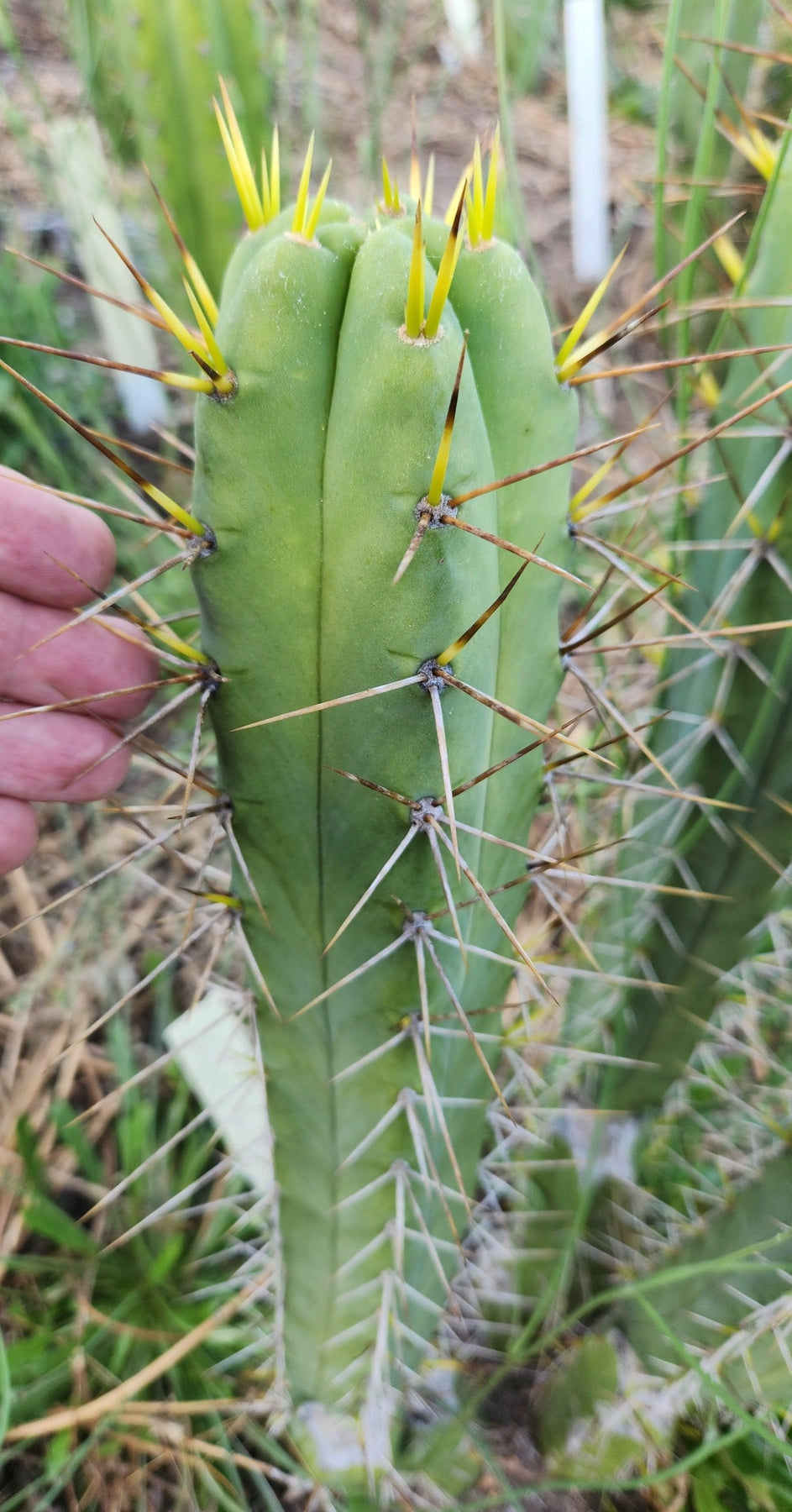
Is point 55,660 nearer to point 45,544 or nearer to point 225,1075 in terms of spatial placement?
point 45,544

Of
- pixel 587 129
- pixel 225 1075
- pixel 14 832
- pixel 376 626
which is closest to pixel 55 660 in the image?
pixel 14 832

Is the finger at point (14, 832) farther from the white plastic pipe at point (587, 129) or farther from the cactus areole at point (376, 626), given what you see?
the white plastic pipe at point (587, 129)

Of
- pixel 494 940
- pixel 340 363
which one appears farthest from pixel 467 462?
pixel 494 940

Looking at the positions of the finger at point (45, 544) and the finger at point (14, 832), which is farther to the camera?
the finger at point (14, 832)

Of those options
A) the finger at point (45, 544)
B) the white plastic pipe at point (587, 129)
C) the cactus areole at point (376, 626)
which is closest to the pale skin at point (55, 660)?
the finger at point (45, 544)

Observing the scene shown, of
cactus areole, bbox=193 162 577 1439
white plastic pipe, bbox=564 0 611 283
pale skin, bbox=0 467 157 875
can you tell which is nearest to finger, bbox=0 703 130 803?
pale skin, bbox=0 467 157 875

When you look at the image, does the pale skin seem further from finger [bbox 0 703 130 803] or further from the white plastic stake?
the white plastic stake
